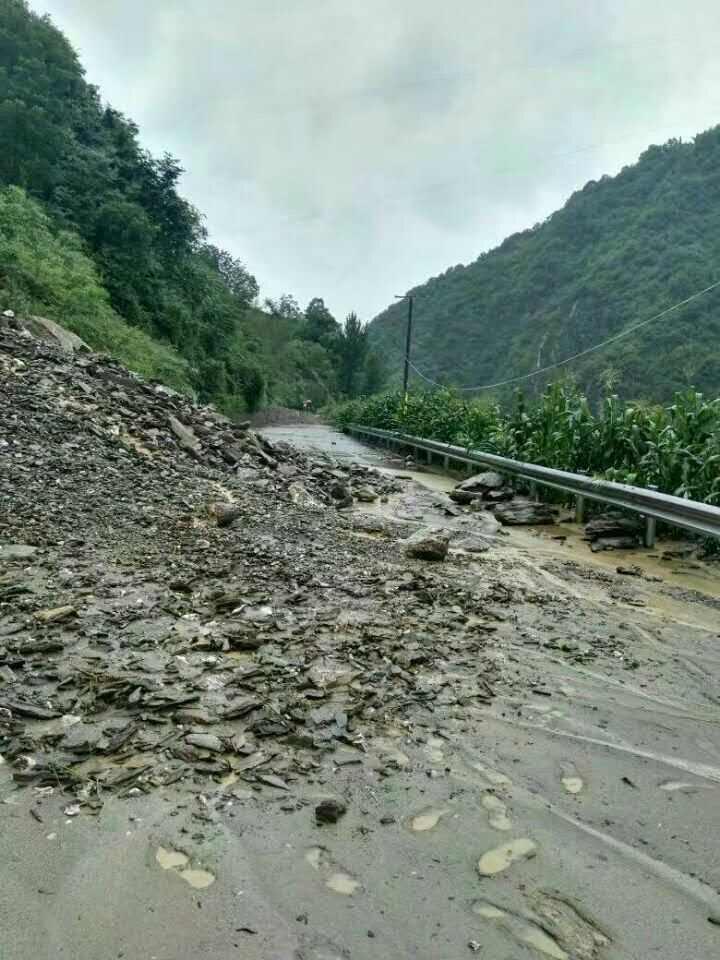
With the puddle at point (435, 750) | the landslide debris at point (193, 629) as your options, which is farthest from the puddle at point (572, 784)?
the landslide debris at point (193, 629)

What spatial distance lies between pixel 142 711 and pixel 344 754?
76 centimetres

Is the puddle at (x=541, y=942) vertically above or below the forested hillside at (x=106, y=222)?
below

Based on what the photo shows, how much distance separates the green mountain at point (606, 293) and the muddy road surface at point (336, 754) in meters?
22.1

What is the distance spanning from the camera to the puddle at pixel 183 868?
5.26ft

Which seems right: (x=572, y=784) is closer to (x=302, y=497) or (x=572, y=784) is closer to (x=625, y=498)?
(x=625, y=498)

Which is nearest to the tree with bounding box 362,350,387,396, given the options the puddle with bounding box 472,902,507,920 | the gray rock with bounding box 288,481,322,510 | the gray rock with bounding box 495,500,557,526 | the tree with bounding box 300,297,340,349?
the tree with bounding box 300,297,340,349

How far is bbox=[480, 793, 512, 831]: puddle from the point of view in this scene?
74.4 inches

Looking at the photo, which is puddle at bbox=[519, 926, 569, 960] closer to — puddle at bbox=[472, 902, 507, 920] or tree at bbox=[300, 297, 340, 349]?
puddle at bbox=[472, 902, 507, 920]

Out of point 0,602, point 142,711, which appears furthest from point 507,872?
point 0,602

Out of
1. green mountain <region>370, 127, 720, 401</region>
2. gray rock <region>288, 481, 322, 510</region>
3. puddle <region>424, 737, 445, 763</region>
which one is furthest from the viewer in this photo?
green mountain <region>370, 127, 720, 401</region>

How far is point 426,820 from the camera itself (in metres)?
1.90

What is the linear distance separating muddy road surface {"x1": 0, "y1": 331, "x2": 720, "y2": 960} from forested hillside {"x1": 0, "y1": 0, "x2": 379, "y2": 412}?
595 inches

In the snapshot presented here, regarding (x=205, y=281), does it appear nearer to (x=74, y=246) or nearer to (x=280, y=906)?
(x=74, y=246)

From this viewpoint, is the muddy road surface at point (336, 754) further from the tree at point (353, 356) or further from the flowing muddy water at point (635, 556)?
the tree at point (353, 356)
